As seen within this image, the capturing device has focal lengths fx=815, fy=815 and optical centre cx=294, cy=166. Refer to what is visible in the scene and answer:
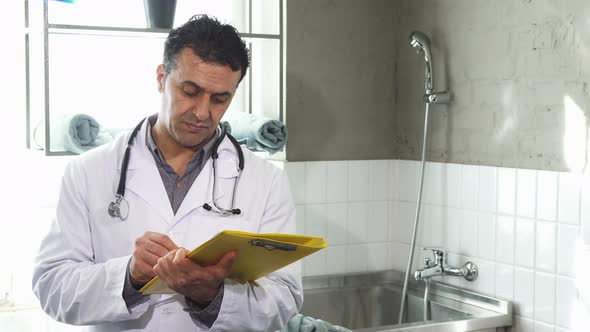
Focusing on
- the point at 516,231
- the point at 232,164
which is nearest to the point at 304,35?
the point at 516,231

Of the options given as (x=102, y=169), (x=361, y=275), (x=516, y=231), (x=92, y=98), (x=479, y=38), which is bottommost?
(x=361, y=275)

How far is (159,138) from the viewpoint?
2121 millimetres

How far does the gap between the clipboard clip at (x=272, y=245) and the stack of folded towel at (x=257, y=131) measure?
1.47 metres

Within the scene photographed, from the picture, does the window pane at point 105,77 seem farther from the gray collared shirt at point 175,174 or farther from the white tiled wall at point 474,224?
the gray collared shirt at point 175,174

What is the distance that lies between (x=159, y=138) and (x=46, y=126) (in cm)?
75

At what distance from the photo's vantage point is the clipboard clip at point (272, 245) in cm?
160

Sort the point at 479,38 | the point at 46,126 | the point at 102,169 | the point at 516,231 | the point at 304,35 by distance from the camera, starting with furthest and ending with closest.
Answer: the point at 304,35, the point at 479,38, the point at 516,231, the point at 46,126, the point at 102,169

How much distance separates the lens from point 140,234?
6.58 feet

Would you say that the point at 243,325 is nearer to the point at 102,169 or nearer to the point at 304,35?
the point at 102,169

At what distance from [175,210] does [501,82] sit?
1536 millimetres

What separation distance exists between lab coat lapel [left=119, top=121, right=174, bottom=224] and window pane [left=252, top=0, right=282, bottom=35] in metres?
1.39

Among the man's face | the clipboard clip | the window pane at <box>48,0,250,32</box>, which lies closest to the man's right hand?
the clipboard clip

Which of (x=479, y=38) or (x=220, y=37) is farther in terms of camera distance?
(x=479, y=38)

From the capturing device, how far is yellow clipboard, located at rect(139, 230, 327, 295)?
5.18 ft
